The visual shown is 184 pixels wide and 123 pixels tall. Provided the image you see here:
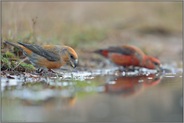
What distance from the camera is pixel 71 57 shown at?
27.3 ft

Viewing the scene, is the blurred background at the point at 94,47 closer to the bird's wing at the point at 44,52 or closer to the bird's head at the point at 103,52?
the bird's head at the point at 103,52

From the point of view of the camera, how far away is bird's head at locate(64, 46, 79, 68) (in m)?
8.31

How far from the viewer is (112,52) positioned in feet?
39.4

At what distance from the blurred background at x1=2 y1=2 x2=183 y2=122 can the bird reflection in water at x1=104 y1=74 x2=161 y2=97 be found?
2 centimetres

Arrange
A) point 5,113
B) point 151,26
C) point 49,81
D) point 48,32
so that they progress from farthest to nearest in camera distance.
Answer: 1. point 151,26
2. point 48,32
3. point 49,81
4. point 5,113

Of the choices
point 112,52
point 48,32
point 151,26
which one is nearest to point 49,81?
point 112,52

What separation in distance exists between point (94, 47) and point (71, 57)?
17.7 ft

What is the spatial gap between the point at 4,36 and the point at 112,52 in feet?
10.7

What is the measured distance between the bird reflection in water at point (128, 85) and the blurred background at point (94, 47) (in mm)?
17

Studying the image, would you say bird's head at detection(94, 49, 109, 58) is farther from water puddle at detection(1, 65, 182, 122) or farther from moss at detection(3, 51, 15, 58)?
moss at detection(3, 51, 15, 58)

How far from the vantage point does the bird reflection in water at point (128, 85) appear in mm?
7504

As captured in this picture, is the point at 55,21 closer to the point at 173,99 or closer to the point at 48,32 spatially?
the point at 48,32

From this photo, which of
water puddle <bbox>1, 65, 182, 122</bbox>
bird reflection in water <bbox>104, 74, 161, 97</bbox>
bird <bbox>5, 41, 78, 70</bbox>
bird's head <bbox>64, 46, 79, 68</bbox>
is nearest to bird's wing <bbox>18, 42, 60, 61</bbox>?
bird <bbox>5, 41, 78, 70</bbox>

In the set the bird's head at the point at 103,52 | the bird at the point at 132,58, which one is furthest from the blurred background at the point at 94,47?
the bird at the point at 132,58
